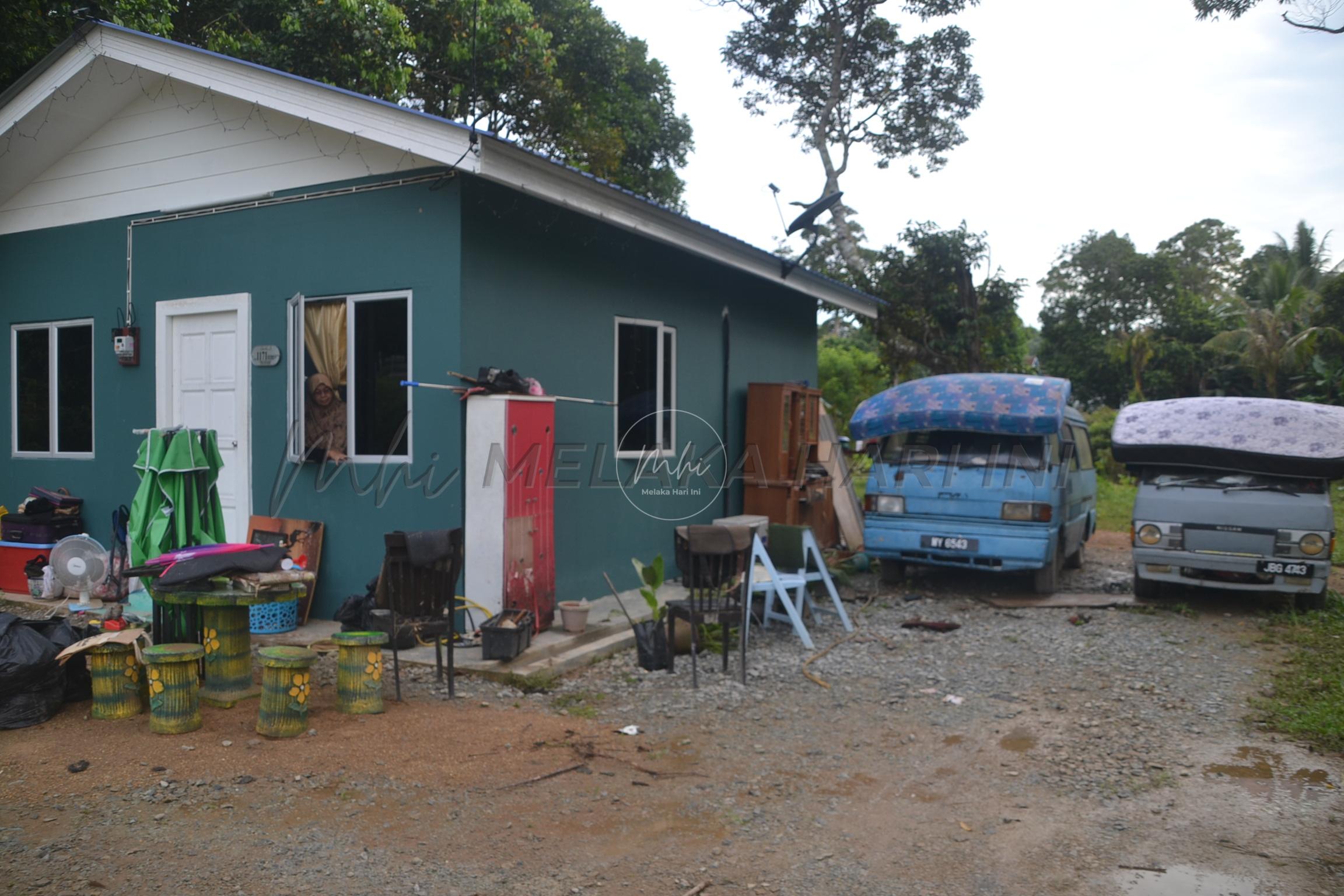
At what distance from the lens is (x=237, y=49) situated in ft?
47.8

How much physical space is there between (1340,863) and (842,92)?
2278 centimetres

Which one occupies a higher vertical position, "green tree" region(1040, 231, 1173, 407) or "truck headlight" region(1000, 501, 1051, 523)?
"green tree" region(1040, 231, 1173, 407)

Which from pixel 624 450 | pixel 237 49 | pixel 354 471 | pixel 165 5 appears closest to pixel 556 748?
pixel 354 471

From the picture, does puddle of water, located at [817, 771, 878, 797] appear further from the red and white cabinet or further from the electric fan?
the electric fan

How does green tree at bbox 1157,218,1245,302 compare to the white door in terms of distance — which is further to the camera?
green tree at bbox 1157,218,1245,302

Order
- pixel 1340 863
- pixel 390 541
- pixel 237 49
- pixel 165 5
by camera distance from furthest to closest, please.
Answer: pixel 237 49
pixel 165 5
pixel 390 541
pixel 1340 863

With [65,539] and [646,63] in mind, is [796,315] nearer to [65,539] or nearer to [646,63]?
[65,539]

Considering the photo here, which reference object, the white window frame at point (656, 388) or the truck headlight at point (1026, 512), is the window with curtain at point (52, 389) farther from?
the truck headlight at point (1026, 512)

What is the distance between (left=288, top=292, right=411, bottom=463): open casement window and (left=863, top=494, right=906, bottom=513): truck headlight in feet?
15.3

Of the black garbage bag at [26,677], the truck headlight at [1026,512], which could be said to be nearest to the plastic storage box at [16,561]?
the black garbage bag at [26,677]

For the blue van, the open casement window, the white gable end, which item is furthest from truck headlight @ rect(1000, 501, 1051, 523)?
the white gable end

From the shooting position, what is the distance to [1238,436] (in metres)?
8.71

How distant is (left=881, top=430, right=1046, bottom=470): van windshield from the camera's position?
30.2ft

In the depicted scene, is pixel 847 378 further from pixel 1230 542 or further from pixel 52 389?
pixel 52 389
